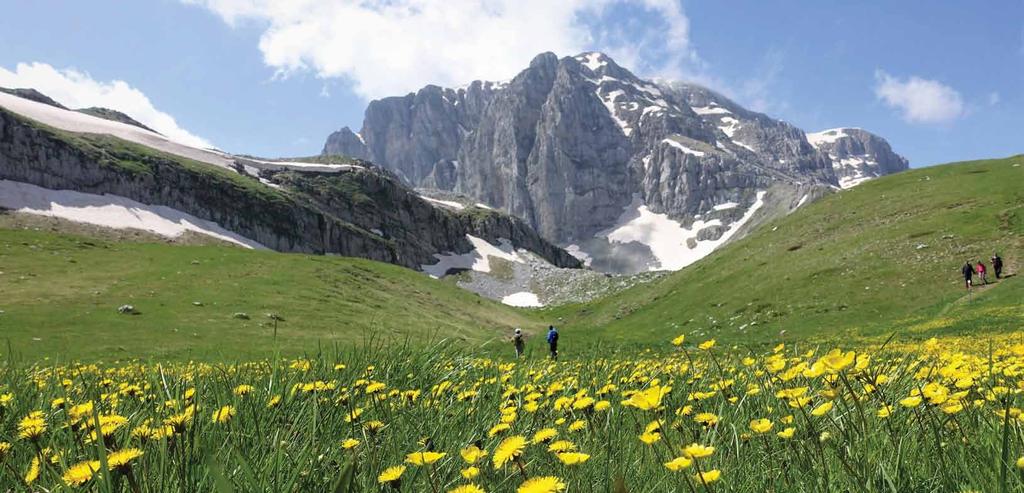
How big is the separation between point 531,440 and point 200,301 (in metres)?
54.9

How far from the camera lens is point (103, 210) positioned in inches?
4508

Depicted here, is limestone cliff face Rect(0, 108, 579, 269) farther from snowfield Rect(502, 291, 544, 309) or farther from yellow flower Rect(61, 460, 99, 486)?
yellow flower Rect(61, 460, 99, 486)

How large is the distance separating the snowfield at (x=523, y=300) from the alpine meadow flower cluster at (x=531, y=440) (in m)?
147

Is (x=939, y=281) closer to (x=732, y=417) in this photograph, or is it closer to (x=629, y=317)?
(x=629, y=317)

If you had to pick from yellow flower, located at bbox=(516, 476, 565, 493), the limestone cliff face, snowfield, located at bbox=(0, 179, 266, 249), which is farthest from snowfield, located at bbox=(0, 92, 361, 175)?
yellow flower, located at bbox=(516, 476, 565, 493)

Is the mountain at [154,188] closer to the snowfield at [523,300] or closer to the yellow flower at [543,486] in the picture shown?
the snowfield at [523,300]

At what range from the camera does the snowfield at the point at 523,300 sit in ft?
502

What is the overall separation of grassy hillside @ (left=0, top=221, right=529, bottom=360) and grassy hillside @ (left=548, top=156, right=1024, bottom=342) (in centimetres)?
1995

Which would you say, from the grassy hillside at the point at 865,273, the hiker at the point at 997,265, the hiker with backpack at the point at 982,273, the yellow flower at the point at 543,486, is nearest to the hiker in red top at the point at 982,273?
the hiker with backpack at the point at 982,273

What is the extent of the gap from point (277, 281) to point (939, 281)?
6155cm

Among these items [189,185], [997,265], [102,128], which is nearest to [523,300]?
[189,185]

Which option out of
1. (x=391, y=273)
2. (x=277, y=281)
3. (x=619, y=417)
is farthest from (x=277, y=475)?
(x=391, y=273)

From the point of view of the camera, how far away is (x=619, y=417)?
4289 mm

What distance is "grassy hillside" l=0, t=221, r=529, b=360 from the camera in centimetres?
3606
